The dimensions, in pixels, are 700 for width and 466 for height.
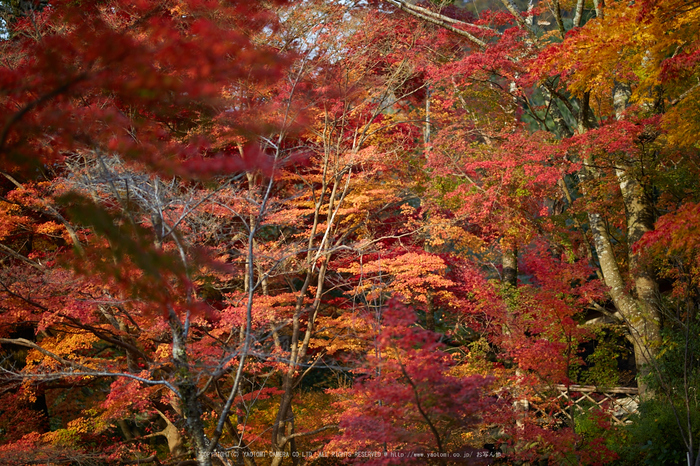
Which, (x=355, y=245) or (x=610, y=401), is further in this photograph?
(x=610, y=401)

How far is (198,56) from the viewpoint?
17.3 ft

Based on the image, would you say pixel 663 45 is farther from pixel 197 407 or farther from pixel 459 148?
pixel 197 407

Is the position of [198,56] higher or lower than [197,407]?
higher

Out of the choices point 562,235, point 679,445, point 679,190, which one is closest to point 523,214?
point 562,235

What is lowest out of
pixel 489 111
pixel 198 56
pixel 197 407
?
pixel 197 407

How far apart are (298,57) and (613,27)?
16.2 feet

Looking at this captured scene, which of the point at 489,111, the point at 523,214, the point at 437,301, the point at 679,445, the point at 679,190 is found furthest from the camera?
the point at 437,301

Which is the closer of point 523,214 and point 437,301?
point 523,214

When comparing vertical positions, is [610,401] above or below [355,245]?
below

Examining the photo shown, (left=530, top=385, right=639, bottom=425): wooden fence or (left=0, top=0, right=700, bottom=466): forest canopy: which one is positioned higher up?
(left=0, top=0, right=700, bottom=466): forest canopy

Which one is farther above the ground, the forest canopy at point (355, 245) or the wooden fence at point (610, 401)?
the forest canopy at point (355, 245)

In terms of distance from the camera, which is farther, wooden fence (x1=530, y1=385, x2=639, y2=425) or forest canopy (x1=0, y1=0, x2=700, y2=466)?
wooden fence (x1=530, y1=385, x2=639, y2=425)

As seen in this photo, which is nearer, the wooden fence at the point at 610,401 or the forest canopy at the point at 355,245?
the forest canopy at the point at 355,245

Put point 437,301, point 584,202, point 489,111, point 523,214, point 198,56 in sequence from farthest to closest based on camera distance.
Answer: point 437,301
point 489,111
point 523,214
point 584,202
point 198,56
